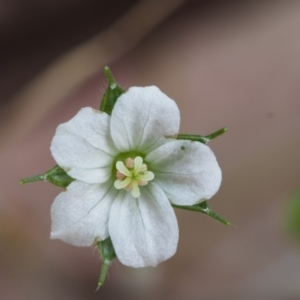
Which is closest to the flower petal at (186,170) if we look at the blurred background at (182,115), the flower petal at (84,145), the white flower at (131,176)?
the white flower at (131,176)

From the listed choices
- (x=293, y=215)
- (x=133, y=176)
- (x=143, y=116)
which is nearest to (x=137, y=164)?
(x=133, y=176)

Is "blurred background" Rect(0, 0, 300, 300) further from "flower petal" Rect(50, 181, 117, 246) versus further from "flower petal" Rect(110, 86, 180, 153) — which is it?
"flower petal" Rect(110, 86, 180, 153)

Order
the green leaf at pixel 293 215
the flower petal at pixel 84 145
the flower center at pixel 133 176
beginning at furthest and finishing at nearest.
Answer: the green leaf at pixel 293 215 → the flower center at pixel 133 176 → the flower petal at pixel 84 145

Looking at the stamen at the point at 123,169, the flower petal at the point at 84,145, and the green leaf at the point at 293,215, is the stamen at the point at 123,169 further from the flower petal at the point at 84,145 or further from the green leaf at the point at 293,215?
the green leaf at the point at 293,215

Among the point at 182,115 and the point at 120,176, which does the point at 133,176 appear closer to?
the point at 120,176

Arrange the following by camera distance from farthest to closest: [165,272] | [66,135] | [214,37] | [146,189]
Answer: [214,37], [165,272], [146,189], [66,135]

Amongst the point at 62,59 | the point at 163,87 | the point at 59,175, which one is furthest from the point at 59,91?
the point at 59,175

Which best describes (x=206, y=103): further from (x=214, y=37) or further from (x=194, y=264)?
(x=194, y=264)
